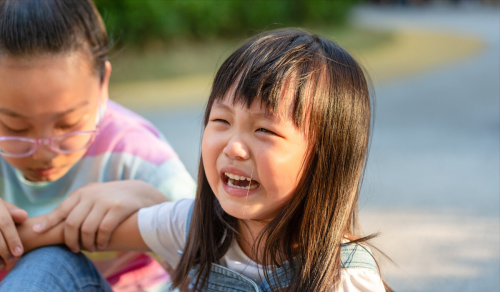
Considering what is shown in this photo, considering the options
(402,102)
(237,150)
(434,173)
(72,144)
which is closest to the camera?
(237,150)

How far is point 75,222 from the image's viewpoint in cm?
157

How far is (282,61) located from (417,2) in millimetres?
16381

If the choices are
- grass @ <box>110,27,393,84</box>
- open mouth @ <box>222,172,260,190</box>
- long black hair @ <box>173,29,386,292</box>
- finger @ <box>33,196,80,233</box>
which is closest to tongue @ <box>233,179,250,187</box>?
open mouth @ <box>222,172,260,190</box>

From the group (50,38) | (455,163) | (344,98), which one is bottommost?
(50,38)

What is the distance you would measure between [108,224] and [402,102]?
4.54 m

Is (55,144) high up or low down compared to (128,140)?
down

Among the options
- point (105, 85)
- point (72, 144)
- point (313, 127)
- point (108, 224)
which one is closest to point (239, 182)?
point (313, 127)

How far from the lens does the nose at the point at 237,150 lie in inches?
49.5

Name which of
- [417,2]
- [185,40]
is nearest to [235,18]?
[185,40]

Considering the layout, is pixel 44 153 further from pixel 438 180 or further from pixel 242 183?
pixel 438 180

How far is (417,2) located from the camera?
54.0 ft

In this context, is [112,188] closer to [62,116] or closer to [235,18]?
[62,116]

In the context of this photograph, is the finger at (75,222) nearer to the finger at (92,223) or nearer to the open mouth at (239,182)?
the finger at (92,223)

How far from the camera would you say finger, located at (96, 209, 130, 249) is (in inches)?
61.8
